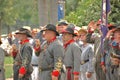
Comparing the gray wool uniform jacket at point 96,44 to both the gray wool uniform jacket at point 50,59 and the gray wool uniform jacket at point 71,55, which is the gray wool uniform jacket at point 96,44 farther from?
the gray wool uniform jacket at point 50,59

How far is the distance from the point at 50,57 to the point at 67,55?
1.46 m

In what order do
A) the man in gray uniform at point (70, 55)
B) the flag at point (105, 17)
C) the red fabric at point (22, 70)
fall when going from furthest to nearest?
1. the man in gray uniform at point (70, 55)
2. the red fabric at point (22, 70)
3. the flag at point (105, 17)

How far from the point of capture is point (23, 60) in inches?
493

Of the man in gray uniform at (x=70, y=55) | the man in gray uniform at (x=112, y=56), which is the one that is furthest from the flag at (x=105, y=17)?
the man in gray uniform at (x=70, y=55)

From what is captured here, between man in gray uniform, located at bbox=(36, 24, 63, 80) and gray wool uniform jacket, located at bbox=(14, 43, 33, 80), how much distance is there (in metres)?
1.00

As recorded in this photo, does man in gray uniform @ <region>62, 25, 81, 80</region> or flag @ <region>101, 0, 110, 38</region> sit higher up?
flag @ <region>101, 0, 110, 38</region>

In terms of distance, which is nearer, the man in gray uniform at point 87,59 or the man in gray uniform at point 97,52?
the man in gray uniform at point 97,52

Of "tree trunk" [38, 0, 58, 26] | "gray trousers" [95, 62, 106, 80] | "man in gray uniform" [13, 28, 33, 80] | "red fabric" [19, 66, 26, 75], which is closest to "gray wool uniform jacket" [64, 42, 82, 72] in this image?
"gray trousers" [95, 62, 106, 80]

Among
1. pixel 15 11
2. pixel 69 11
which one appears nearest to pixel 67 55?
pixel 69 11

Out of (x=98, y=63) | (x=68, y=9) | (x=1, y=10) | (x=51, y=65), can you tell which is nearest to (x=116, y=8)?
(x=98, y=63)

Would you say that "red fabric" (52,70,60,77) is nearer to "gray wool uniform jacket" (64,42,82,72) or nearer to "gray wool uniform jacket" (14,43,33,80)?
"gray wool uniform jacket" (14,43,33,80)

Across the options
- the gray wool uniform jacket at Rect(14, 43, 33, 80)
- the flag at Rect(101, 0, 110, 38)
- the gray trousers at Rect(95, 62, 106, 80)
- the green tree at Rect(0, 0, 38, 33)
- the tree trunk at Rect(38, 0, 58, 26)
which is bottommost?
the gray trousers at Rect(95, 62, 106, 80)

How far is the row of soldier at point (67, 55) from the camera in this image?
10766 millimetres

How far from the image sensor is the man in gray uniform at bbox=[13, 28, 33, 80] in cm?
1243
